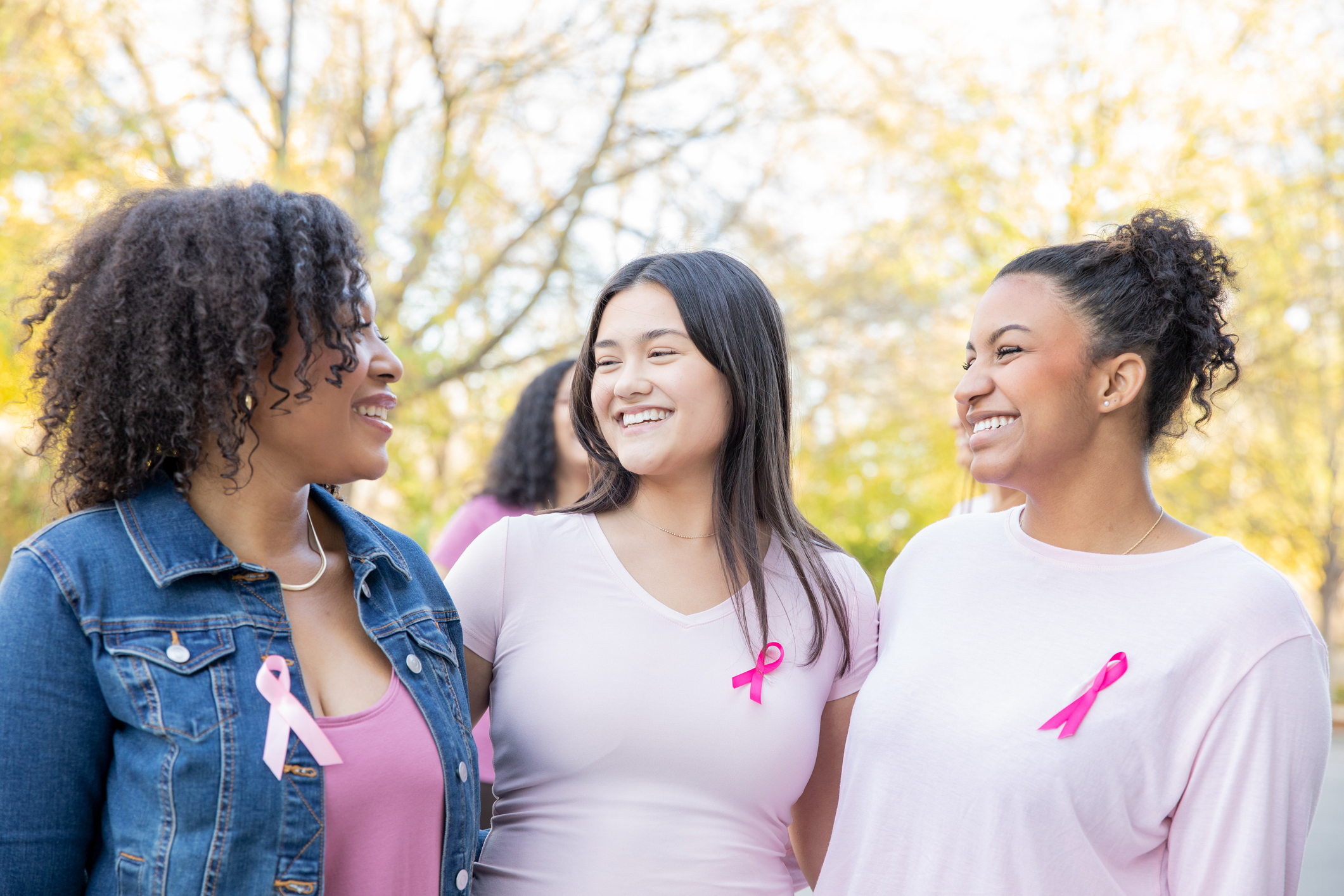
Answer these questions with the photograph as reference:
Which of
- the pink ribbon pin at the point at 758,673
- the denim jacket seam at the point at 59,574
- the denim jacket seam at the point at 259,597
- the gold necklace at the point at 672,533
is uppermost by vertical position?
the gold necklace at the point at 672,533

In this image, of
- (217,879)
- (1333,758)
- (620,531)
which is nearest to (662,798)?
(620,531)

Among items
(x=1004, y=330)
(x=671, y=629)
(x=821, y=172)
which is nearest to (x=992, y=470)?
(x=1004, y=330)

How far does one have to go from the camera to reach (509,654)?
225cm

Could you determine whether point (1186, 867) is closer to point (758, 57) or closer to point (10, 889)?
point (10, 889)

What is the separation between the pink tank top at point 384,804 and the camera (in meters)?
1.71

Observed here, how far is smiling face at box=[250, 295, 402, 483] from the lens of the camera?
1.85 metres

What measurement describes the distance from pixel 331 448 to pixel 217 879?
71cm

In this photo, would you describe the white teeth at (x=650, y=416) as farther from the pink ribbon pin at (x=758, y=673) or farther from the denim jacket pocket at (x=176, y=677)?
the denim jacket pocket at (x=176, y=677)

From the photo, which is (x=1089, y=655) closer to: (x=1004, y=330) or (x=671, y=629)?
(x=1004, y=330)

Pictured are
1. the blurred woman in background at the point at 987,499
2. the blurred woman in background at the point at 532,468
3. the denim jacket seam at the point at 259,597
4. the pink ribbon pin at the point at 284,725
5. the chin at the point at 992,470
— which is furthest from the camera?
the blurred woman in background at the point at 532,468

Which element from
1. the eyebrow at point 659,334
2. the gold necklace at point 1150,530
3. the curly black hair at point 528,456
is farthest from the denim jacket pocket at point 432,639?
the curly black hair at point 528,456

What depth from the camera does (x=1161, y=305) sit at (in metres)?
2.21

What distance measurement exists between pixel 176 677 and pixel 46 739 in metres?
0.18

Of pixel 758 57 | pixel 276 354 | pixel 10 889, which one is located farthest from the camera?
pixel 758 57
